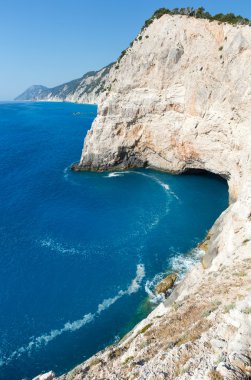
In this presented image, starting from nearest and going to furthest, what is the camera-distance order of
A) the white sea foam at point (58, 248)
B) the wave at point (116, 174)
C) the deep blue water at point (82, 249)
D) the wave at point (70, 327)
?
the wave at point (70, 327)
the deep blue water at point (82, 249)
the white sea foam at point (58, 248)
the wave at point (116, 174)

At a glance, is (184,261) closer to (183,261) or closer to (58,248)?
(183,261)

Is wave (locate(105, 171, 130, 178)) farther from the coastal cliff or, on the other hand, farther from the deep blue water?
the coastal cliff

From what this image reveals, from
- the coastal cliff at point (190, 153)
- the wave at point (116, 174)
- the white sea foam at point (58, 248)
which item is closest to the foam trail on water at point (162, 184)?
the wave at point (116, 174)

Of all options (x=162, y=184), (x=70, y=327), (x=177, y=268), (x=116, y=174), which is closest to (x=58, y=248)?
(x=70, y=327)

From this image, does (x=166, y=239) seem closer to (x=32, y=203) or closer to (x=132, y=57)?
(x=32, y=203)

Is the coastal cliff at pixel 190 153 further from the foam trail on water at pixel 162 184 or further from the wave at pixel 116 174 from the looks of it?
the foam trail on water at pixel 162 184

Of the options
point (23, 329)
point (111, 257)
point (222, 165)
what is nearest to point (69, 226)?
point (111, 257)

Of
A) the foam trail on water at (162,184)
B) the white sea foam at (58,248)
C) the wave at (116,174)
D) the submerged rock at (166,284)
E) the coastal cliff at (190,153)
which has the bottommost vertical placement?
the white sea foam at (58,248)
